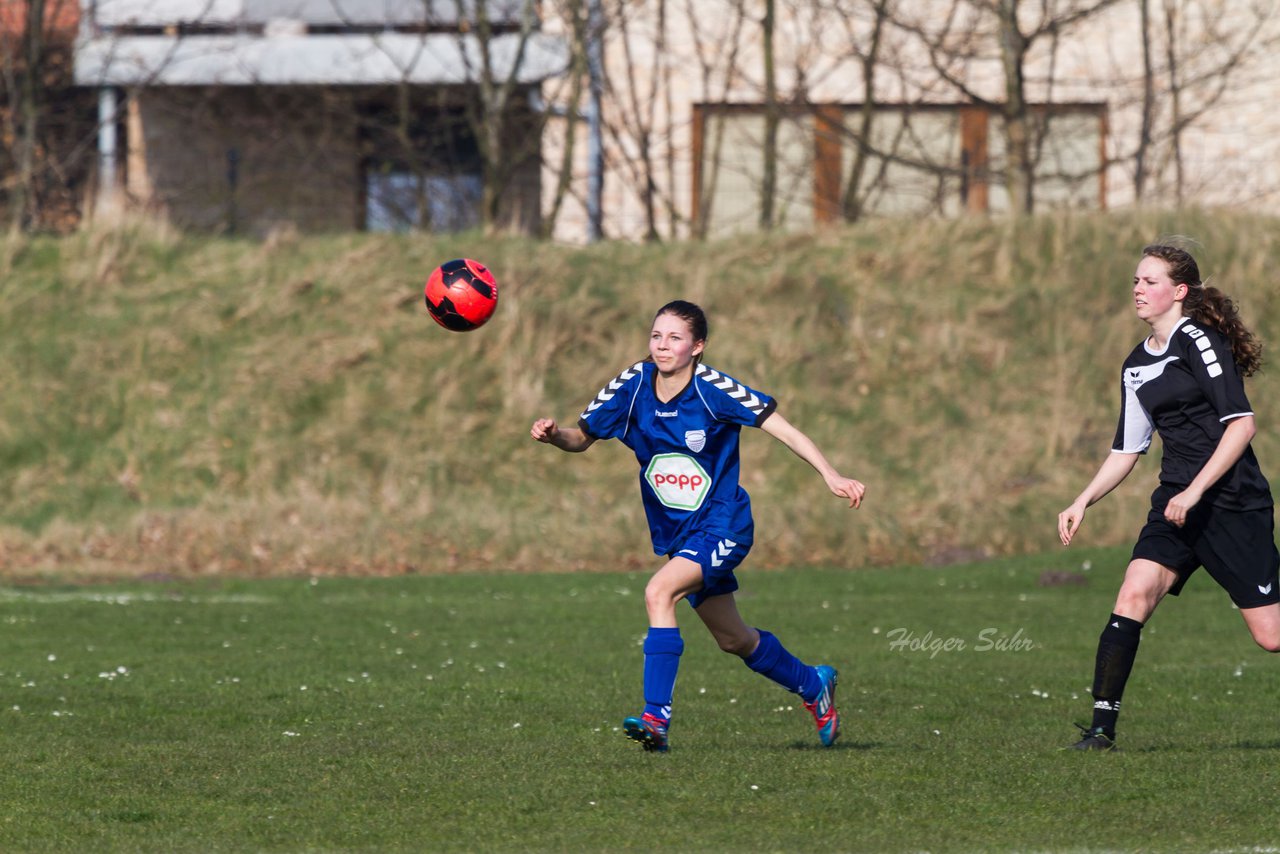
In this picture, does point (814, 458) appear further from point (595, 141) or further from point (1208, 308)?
point (595, 141)

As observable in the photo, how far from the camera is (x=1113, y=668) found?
7238mm

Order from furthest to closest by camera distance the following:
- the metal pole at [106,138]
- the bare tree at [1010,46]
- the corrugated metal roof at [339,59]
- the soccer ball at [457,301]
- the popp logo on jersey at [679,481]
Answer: the corrugated metal roof at [339,59] → the metal pole at [106,138] → the bare tree at [1010,46] → the soccer ball at [457,301] → the popp logo on jersey at [679,481]

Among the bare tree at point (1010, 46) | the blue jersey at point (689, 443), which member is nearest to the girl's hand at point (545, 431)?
the blue jersey at point (689, 443)

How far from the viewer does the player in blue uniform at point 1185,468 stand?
702cm

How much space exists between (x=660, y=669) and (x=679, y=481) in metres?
0.84

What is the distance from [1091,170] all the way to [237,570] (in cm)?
1595

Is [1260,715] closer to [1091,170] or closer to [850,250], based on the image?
[850,250]

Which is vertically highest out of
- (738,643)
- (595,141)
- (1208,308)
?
(595,141)

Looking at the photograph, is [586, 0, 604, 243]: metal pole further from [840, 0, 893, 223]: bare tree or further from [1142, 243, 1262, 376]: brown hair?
[1142, 243, 1262, 376]: brown hair

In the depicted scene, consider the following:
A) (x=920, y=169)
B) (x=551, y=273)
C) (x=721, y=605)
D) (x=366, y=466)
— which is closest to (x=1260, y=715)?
(x=721, y=605)

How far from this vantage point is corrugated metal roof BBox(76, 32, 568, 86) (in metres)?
26.0

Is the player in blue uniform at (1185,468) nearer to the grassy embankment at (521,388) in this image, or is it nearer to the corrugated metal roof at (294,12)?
the grassy embankment at (521,388)

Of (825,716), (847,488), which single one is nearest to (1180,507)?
(847,488)

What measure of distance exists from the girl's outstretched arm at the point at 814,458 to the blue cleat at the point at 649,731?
1210 millimetres
